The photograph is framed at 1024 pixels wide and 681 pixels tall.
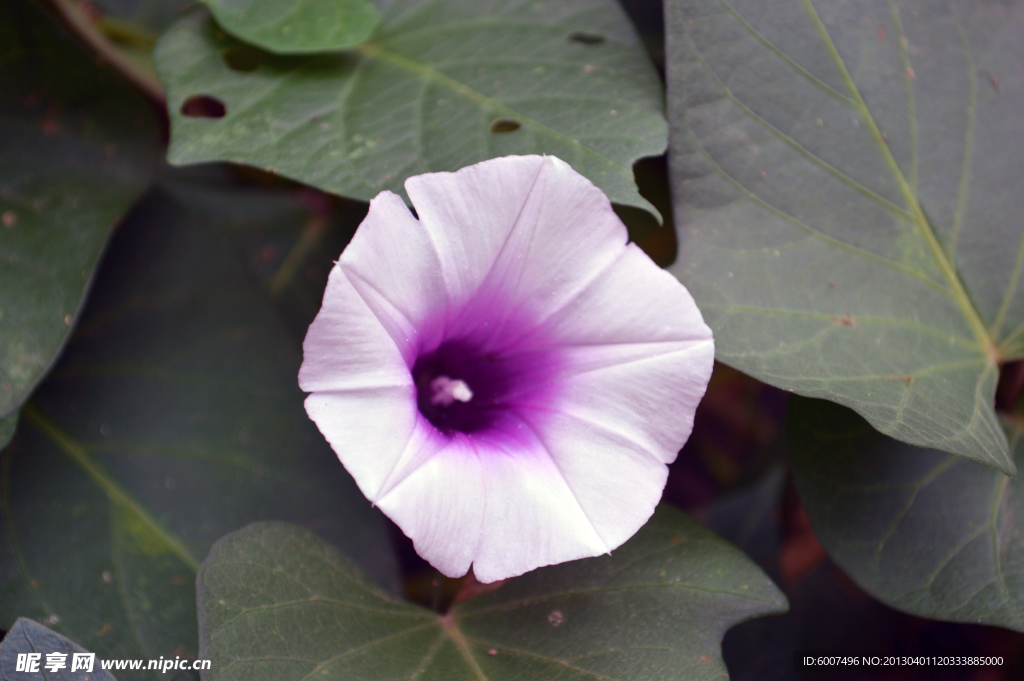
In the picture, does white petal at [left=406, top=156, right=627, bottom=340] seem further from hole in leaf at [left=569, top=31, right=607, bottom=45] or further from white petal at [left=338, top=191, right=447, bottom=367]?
hole in leaf at [left=569, top=31, right=607, bottom=45]

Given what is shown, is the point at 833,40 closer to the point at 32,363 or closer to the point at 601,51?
the point at 601,51

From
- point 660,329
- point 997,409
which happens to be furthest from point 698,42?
point 997,409

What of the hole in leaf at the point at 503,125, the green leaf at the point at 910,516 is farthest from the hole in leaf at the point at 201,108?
A: the green leaf at the point at 910,516

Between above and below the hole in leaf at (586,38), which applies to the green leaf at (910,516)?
below

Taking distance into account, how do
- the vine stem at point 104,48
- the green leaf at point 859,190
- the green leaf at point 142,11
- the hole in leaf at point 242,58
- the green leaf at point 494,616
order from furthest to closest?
the green leaf at point 142,11 < the vine stem at point 104,48 < the hole in leaf at point 242,58 < the green leaf at point 859,190 < the green leaf at point 494,616

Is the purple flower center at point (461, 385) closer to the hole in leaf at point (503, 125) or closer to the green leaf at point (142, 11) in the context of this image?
the hole in leaf at point (503, 125)
